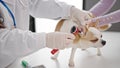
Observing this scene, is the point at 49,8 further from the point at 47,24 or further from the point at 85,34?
the point at 47,24

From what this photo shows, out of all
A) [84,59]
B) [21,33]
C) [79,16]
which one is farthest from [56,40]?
[84,59]

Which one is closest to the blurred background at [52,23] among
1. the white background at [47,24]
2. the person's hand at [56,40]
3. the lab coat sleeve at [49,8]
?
the white background at [47,24]

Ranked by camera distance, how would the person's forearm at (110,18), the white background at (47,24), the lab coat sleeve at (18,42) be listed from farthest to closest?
the white background at (47,24)
the person's forearm at (110,18)
the lab coat sleeve at (18,42)

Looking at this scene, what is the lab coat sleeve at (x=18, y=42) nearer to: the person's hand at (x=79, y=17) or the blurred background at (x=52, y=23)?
the person's hand at (x=79, y=17)

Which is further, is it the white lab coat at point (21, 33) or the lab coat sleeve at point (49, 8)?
the lab coat sleeve at point (49, 8)

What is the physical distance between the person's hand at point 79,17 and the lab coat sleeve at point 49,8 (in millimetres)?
19

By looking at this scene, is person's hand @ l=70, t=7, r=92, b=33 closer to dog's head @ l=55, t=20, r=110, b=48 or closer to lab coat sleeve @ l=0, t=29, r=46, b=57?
dog's head @ l=55, t=20, r=110, b=48

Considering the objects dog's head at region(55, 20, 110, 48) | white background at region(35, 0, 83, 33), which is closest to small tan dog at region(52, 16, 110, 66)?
dog's head at region(55, 20, 110, 48)

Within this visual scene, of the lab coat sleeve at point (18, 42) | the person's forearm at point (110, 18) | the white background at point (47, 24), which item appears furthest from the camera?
the white background at point (47, 24)

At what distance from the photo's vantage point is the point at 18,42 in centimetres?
51

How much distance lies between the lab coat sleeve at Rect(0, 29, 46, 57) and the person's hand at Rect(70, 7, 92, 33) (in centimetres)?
20

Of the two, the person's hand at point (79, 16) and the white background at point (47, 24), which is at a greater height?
the person's hand at point (79, 16)

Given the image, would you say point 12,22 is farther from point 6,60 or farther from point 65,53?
point 65,53

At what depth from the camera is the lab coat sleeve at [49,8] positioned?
28.5 inches
